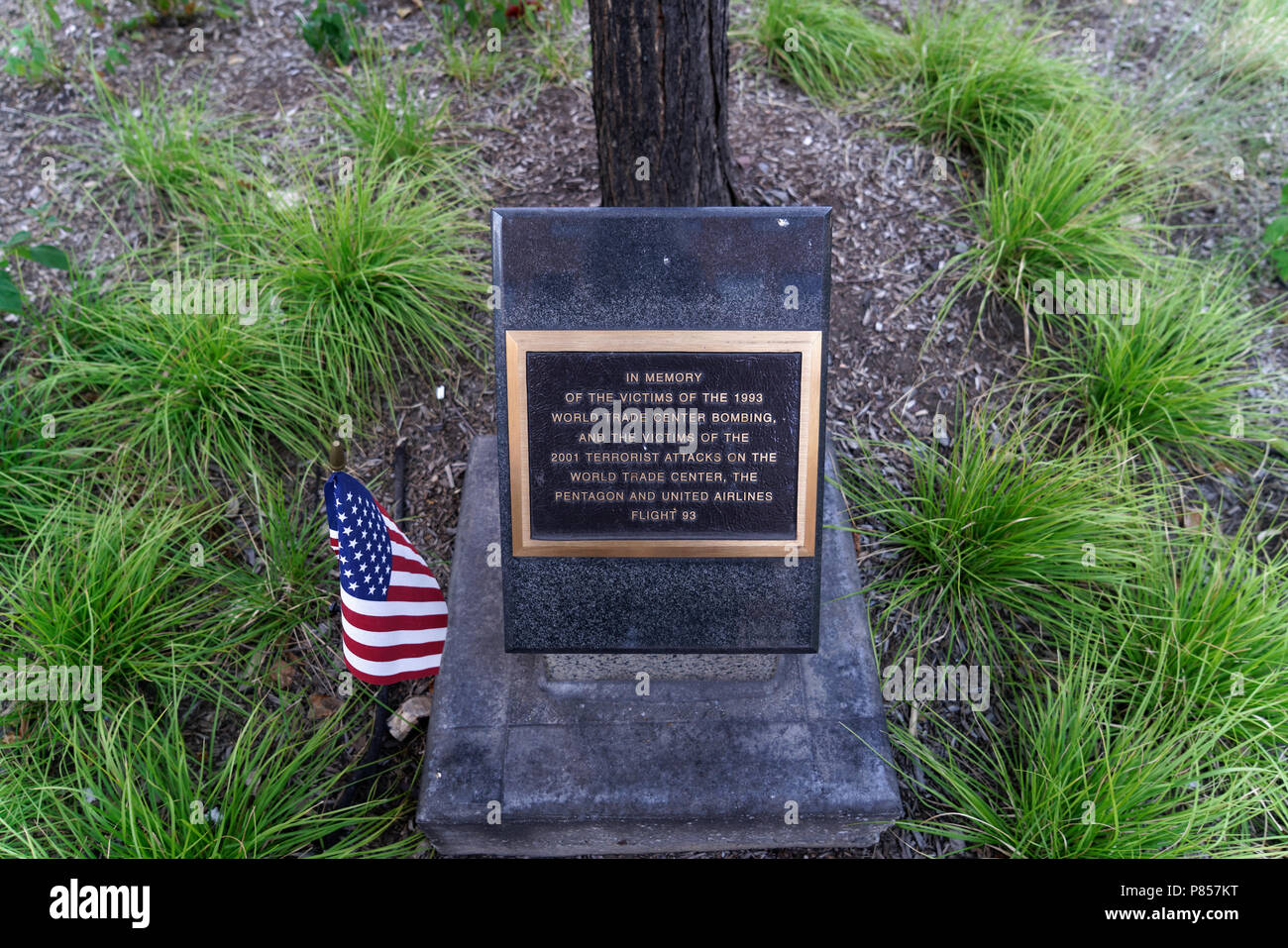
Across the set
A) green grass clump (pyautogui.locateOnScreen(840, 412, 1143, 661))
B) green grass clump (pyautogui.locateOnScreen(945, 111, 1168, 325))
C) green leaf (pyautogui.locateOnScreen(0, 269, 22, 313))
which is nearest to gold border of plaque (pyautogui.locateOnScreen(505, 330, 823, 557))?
green grass clump (pyautogui.locateOnScreen(840, 412, 1143, 661))

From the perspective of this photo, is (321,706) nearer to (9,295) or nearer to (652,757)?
(652,757)

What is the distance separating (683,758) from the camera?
2.84m

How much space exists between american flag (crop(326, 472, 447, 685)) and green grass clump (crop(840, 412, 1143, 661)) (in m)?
1.66

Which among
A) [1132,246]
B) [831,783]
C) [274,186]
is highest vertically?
→ [274,186]

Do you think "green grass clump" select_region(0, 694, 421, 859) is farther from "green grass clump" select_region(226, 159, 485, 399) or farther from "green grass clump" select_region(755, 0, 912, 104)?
"green grass clump" select_region(755, 0, 912, 104)

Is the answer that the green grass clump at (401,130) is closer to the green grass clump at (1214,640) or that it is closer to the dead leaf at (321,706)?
the dead leaf at (321,706)

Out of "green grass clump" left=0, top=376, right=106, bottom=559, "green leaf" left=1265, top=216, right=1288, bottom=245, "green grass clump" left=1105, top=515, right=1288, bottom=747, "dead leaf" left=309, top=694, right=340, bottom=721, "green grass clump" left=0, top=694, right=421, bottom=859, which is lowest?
"green grass clump" left=0, top=694, right=421, bottom=859

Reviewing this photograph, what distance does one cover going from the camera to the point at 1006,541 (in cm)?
329

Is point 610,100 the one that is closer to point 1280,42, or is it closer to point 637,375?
point 637,375

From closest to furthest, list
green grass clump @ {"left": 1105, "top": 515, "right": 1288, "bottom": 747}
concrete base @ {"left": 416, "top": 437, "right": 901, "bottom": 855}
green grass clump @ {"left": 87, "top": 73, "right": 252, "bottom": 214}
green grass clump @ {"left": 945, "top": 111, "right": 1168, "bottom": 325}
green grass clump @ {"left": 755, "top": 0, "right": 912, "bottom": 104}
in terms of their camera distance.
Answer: concrete base @ {"left": 416, "top": 437, "right": 901, "bottom": 855} → green grass clump @ {"left": 1105, "top": 515, "right": 1288, "bottom": 747} → green grass clump @ {"left": 945, "top": 111, "right": 1168, "bottom": 325} → green grass clump @ {"left": 87, "top": 73, "right": 252, "bottom": 214} → green grass clump @ {"left": 755, "top": 0, "right": 912, "bottom": 104}

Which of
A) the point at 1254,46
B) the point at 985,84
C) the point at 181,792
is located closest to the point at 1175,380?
the point at 985,84

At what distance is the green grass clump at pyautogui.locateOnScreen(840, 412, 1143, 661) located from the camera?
3.25m

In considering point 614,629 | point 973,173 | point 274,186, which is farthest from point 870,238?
point 274,186

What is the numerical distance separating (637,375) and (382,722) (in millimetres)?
1601
